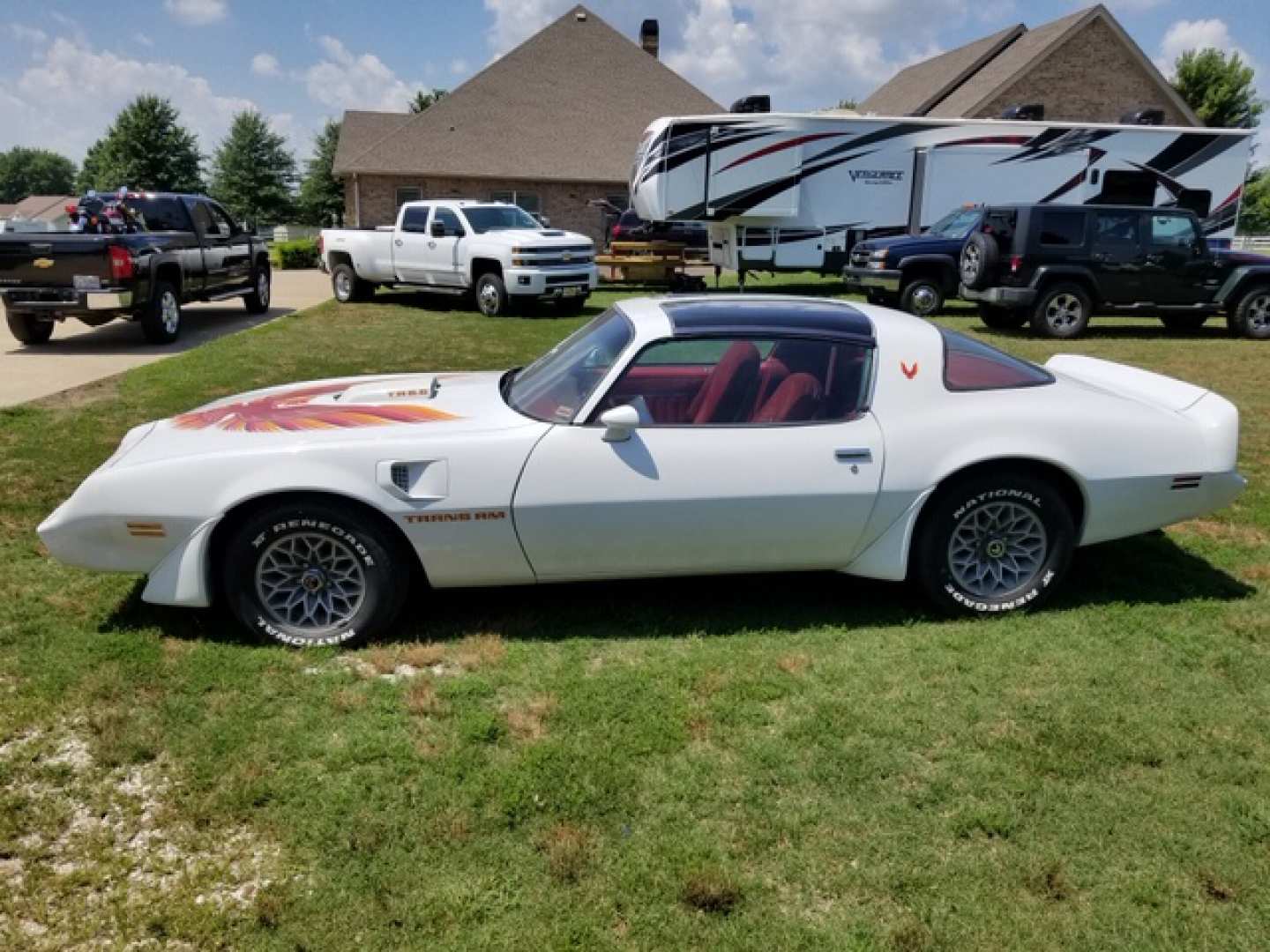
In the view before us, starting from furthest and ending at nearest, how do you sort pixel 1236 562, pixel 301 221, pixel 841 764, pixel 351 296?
1. pixel 301 221
2. pixel 351 296
3. pixel 1236 562
4. pixel 841 764

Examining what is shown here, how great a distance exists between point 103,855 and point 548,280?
13.1 m

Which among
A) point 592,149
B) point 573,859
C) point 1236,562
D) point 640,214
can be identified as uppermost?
point 592,149

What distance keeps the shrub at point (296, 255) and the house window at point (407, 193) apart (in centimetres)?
328

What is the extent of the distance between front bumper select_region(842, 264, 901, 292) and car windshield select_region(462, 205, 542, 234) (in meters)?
5.43

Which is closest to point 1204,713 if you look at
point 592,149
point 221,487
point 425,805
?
point 425,805

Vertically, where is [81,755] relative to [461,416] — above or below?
below

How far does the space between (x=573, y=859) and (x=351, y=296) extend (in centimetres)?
1661

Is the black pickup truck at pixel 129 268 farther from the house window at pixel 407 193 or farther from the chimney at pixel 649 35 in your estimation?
the chimney at pixel 649 35

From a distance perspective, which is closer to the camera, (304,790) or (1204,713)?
(304,790)

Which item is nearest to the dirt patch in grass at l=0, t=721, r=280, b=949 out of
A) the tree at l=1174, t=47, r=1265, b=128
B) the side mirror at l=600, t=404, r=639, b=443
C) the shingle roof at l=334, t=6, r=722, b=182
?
the side mirror at l=600, t=404, r=639, b=443

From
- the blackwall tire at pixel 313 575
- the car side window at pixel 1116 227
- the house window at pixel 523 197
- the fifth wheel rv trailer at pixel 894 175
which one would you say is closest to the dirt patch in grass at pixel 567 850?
the blackwall tire at pixel 313 575

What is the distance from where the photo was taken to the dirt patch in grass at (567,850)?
8.59ft

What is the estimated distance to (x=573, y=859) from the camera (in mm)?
2660

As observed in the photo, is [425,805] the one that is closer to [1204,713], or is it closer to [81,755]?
[81,755]
